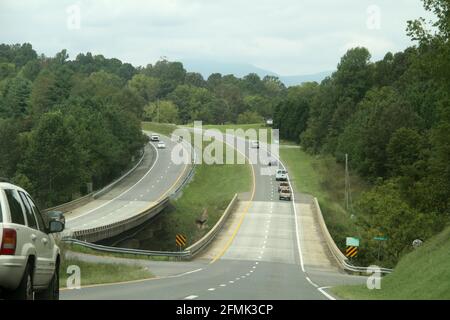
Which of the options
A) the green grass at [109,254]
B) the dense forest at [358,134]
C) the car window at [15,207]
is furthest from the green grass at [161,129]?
the car window at [15,207]

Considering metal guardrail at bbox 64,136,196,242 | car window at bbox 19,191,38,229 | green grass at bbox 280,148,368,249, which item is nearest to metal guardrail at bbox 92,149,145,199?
metal guardrail at bbox 64,136,196,242

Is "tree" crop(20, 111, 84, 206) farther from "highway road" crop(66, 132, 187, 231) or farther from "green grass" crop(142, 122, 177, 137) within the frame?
"green grass" crop(142, 122, 177, 137)

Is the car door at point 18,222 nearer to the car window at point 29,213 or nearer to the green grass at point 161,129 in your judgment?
the car window at point 29,213

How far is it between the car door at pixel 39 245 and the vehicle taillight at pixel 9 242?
1056mm

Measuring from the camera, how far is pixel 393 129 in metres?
102

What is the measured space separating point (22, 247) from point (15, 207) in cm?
60

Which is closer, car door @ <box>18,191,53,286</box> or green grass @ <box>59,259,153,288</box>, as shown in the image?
car door @ <box>18,191,53,286</box>

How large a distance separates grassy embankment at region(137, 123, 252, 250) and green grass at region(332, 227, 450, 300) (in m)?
49.3

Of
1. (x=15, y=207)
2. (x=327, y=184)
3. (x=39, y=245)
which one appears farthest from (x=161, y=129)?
(x=15, y=207)

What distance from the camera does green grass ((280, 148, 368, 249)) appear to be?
77.9 metres

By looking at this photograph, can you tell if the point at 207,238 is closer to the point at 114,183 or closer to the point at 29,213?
the point at 114,183

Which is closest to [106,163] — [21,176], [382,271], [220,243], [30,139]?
[30,139]

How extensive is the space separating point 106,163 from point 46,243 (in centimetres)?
10024
